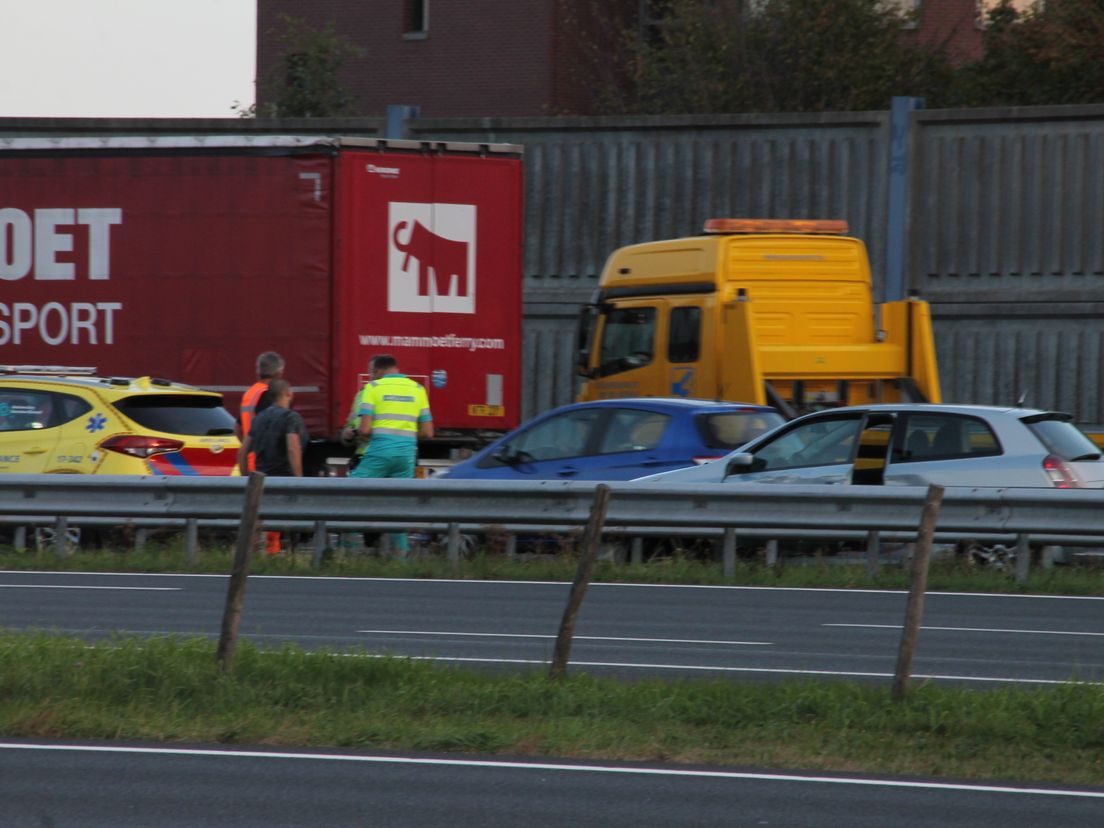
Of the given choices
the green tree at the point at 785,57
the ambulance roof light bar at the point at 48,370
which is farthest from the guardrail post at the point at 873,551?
the green tree at the point at 785,57

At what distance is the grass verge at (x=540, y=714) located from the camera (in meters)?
7.48

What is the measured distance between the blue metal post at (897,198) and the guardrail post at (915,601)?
15409 mm

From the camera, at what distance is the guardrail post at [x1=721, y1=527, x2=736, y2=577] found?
1399 centimetres

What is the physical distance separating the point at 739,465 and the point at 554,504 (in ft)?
5.11

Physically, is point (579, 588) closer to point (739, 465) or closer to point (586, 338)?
point (739, 465)

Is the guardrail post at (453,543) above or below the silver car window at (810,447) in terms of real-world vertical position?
below

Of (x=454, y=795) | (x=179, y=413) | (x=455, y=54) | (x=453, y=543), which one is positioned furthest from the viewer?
(x=455, y=54)

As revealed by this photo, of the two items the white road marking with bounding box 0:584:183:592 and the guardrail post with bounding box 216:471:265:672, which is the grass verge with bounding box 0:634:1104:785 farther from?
the white road marking with bounding box 0:584:183:592

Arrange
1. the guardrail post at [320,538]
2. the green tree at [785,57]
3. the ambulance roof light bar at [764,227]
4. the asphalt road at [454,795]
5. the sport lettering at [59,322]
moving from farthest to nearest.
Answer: the green tree at [785,57] < the ambulance roof light bar at [764,227] < the sport lettering at [59,322] < the guardrail post at [320,538] < the asphalt road at [454,795]

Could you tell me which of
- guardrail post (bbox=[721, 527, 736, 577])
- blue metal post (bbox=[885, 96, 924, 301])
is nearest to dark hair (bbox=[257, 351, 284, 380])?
guardrail post (bbox=[721, 527, 736, 577])

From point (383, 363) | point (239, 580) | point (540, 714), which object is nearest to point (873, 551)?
point (383, 363)

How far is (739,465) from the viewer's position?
1391cm

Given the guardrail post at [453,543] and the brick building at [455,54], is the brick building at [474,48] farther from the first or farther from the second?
the guardrail post at [453,543]

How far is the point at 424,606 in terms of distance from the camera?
Answer: 12242 mm
